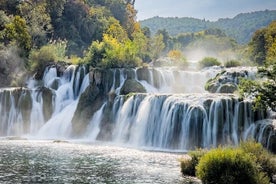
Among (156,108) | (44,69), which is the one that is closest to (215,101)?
(156,108)

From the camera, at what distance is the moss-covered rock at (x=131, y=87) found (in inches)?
2281

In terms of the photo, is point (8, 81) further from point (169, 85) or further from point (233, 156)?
point (233, 156)

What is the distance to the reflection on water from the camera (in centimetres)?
2720

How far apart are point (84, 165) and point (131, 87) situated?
2692cm

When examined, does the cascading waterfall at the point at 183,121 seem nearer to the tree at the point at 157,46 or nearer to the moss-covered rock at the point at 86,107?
the moss-covered rock at the point at 86,107

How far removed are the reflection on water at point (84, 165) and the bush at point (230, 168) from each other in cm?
217

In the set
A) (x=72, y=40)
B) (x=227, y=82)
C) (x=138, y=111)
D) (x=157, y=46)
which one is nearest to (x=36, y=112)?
(x=138, y=111)

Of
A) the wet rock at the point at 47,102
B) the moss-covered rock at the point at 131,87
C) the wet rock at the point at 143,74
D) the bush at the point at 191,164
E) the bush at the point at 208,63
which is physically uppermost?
the bush at the point at 208,63

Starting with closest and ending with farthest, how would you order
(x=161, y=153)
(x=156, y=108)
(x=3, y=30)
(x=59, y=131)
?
1. (x=161, y=153)
2. (x=156, y=108)
3. (x=59, y=131)
4. (x=3, y=30)

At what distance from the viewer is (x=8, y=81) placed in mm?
70125

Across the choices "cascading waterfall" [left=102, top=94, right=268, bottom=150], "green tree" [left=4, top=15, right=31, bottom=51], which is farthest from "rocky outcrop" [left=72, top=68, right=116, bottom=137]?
"green tree" [left=4, top=15, right=31, bottom=51]

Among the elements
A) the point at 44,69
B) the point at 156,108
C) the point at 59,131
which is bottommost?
the point at 59,131

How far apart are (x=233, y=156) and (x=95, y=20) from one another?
8691 centimetres

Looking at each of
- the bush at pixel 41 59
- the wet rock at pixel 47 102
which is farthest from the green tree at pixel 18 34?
the wet rock at pixel 47 102
